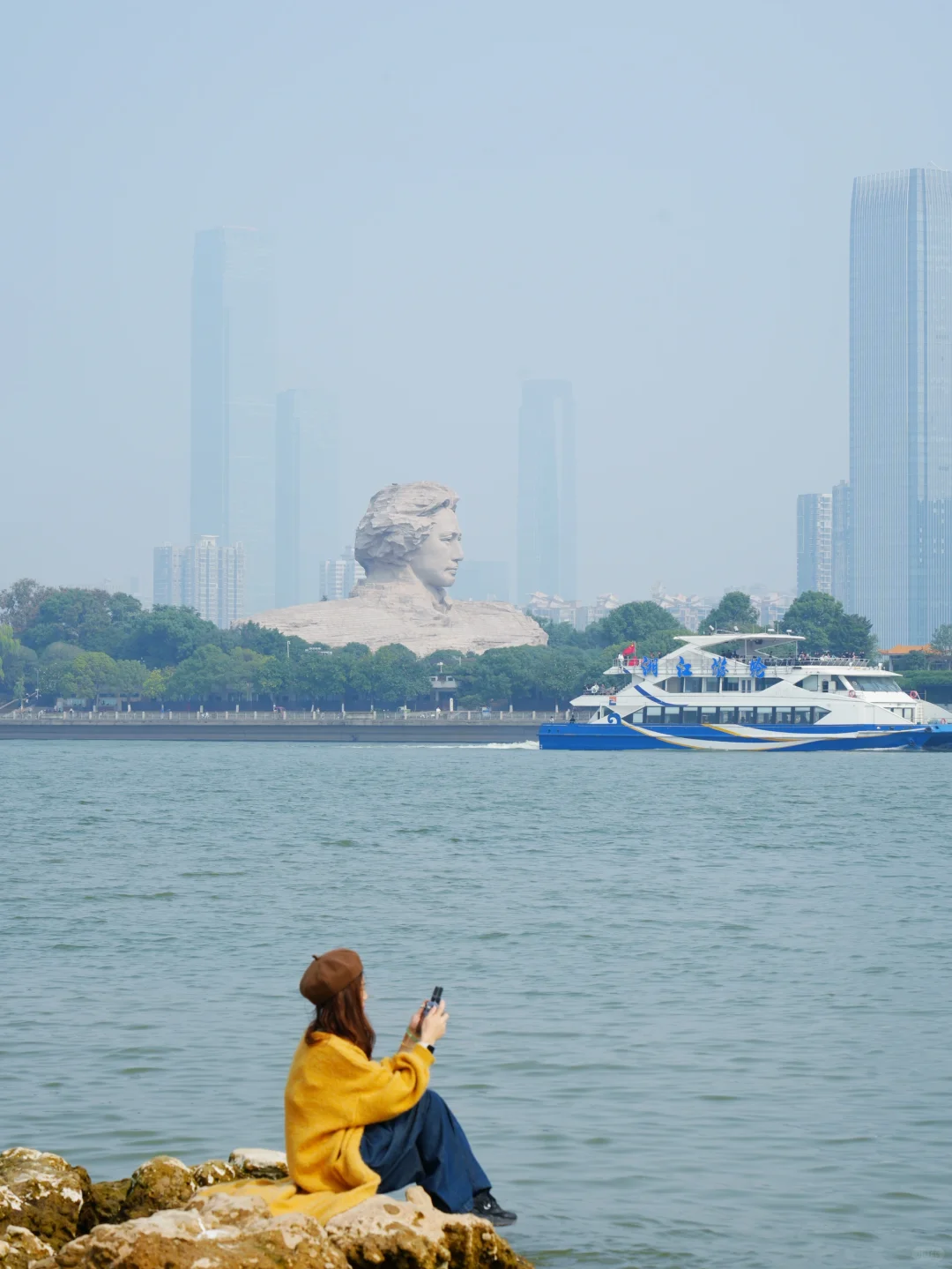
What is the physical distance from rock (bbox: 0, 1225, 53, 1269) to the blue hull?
2358 inches

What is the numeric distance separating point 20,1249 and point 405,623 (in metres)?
140

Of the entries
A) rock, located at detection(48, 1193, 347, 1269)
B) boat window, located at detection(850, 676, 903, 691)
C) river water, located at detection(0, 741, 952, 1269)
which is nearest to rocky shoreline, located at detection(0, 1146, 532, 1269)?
rock, located at detection(48, 1193, 347, 1269)

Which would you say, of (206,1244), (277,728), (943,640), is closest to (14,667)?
(277,728)

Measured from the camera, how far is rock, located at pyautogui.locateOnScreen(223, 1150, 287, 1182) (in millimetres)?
8203

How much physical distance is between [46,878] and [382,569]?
425ft

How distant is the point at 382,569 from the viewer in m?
155

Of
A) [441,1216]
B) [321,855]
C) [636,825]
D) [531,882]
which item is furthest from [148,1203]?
[636,825]

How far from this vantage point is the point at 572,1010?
560 inches

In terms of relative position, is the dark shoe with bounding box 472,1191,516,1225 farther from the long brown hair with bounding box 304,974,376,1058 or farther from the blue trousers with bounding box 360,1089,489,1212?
the long brown hair with bounding box 304,974,376,1058

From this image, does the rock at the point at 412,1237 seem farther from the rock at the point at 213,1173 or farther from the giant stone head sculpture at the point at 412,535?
the giant stone head sculpture at the point at 412,535

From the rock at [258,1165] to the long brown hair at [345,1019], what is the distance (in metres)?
1.48

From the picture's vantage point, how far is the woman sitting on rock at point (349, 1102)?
22.6ft

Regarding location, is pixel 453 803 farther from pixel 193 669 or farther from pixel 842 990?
pixel 193 669

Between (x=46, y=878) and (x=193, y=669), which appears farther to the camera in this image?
(x=193, y=669)
